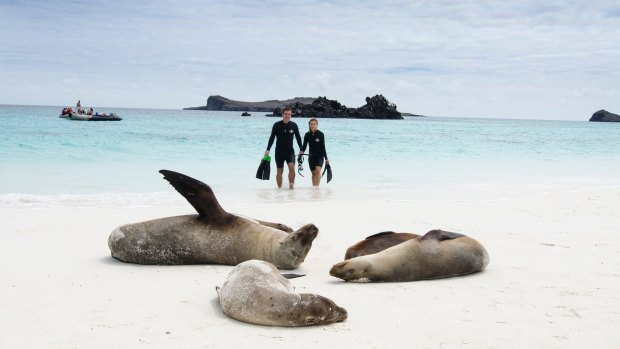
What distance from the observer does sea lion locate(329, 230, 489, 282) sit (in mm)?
5254

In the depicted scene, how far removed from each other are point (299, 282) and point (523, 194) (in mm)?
8615

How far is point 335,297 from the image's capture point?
477 centimetres

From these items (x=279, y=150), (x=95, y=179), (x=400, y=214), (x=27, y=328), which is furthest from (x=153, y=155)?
(x=27, y=328)

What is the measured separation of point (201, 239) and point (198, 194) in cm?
Result: 41

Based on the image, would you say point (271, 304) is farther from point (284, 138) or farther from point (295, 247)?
point (284, 138)

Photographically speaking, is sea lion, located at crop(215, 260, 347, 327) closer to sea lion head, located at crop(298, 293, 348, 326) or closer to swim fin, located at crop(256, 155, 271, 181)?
sea lion head, located at crop(298, 293, 348, 326)

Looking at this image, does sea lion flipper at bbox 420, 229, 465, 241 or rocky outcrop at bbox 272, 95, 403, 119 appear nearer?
sea lion flipper at bbox 420, 229, 465, 241

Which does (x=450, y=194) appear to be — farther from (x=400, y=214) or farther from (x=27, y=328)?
(x=27, y=328)

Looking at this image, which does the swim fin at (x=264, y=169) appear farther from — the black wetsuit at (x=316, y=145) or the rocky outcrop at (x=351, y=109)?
the rocky outcrop at (x=351, y=109)

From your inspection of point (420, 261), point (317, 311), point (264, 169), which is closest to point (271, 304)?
point (317, 311)

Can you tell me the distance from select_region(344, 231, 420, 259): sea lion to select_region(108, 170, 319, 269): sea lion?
18.7 inches

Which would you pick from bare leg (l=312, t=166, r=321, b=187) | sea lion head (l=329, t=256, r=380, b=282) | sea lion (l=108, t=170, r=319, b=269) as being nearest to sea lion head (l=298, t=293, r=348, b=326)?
sea lion head (l=329, t=256, r=380, b=282)

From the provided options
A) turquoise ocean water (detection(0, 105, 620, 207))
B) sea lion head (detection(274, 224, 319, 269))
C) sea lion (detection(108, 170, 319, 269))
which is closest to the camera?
sea lion head (detection(274, 224, 319, 269))

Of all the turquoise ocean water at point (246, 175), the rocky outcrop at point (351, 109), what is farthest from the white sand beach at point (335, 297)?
the rocky outcrop at point (351, 109)
